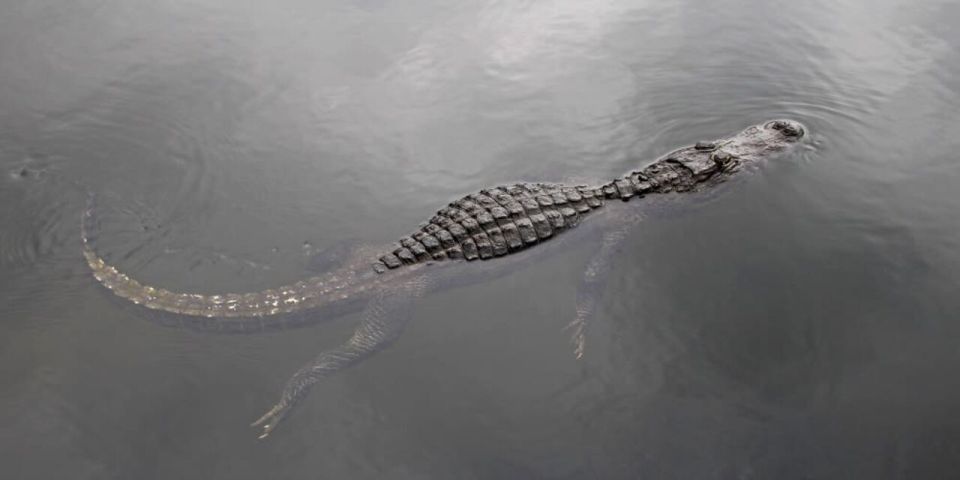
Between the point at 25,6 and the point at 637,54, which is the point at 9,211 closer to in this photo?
the point at 25,6

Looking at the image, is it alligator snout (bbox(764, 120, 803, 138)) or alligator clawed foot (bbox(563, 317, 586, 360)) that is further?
alligator snout (bbox(764, 120, 803, 138))

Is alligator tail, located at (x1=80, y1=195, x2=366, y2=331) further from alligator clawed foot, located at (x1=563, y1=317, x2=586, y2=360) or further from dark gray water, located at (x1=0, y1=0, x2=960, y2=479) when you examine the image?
alligator clawed foot, located at (x1=563, y1=317, x2=586, y2=360)

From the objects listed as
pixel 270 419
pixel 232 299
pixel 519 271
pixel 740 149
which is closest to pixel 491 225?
pixel 519 271

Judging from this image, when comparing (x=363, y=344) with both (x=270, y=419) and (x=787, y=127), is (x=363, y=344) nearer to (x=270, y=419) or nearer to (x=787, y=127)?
(x=270, y=419)

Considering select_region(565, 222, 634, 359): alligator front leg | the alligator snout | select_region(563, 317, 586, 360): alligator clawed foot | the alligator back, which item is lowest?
select_region(563, 317, 586, 360): alligator clawed foot

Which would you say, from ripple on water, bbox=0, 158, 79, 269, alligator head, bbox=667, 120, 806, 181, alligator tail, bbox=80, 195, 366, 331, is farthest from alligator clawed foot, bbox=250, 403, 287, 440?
alligator head, bbox=667, 120, 806, 181

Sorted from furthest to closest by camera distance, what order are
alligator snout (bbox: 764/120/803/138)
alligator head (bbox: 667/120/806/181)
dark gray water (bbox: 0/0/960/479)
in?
alligator snout (bbox: 764/120/803/138)
alligator head (bbox: 667/120/806/181)
dark gray water (bbox: 0/0/960/479)

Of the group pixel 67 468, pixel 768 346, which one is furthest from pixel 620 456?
pixel 67 468
